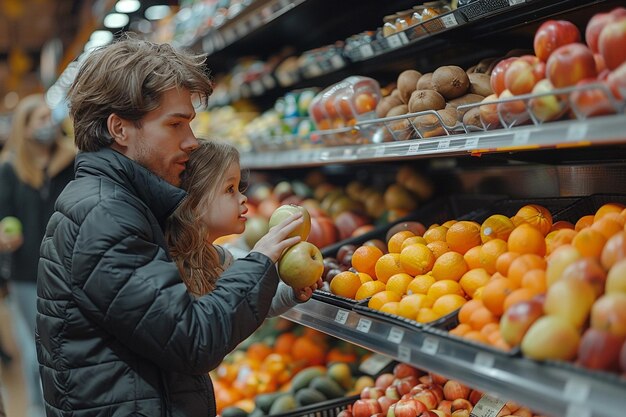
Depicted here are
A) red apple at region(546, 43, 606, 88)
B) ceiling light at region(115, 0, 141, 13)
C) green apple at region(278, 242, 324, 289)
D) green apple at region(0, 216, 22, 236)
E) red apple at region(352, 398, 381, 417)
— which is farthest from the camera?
ceiling light at region(115, 0, 141, 13)

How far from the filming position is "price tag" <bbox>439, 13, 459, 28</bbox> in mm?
1946

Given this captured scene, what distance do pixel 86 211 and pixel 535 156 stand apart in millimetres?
1517

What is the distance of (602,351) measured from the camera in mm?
1161

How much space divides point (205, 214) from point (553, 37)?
104 cm

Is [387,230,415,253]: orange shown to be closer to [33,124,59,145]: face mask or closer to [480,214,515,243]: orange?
[480,214,515,243]: orange

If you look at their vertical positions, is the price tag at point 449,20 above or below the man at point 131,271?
above

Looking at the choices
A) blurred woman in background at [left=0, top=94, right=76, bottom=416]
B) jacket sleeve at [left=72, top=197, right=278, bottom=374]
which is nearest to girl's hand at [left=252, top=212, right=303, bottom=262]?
jacket sleeve at [left=72, top=197, right=278, bottom=374]

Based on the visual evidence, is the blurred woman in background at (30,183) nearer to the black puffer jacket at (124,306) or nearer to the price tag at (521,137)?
the black puffer jacket at (124,306)

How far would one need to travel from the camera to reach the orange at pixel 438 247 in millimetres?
1938

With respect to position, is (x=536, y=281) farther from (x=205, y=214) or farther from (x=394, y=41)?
(x=394, y=41)

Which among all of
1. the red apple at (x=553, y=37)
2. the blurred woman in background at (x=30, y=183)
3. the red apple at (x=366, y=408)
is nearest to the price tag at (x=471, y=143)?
the red apple at (x=553, y=37)

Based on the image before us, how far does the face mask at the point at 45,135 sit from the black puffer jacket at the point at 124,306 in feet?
9.22

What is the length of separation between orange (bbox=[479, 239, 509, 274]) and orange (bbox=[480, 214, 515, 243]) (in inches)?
4.2

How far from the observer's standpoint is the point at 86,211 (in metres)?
1.59
